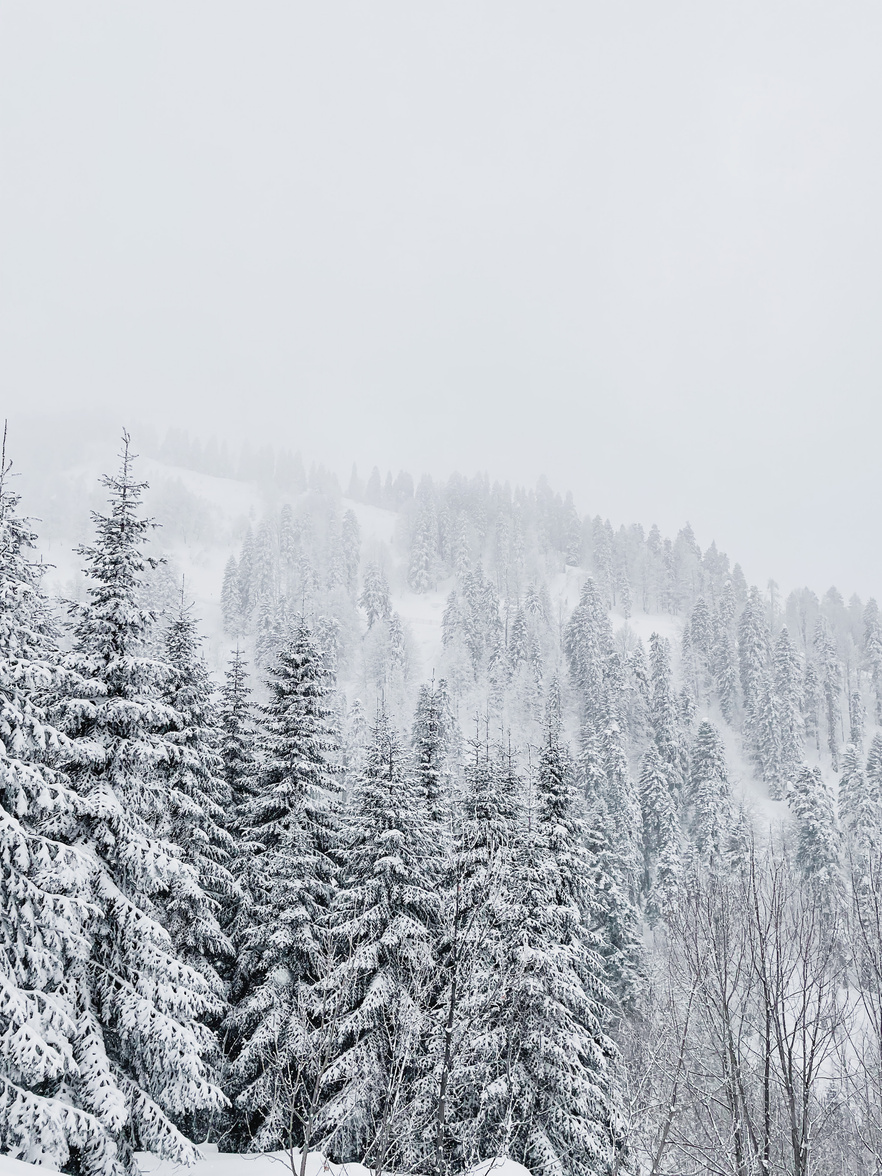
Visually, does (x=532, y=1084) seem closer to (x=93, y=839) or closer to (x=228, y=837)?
(x=228, y=837)

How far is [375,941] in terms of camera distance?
1816 centimetres

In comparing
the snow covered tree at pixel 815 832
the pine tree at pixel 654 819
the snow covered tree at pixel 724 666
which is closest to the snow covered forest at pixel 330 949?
the pine tree at pixel 654 819

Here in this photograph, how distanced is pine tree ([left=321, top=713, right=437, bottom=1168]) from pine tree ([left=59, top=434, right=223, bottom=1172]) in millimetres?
3641

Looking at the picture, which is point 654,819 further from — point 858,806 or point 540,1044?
point 540,1044

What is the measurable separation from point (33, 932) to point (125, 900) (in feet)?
6.40

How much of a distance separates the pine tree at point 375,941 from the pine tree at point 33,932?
221 inches

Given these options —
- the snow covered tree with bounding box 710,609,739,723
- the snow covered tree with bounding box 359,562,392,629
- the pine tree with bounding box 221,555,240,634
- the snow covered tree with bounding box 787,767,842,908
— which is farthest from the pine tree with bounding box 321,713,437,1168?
the pine tree with bounding box 221,555,240,634

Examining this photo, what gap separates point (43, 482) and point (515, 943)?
21618 cm

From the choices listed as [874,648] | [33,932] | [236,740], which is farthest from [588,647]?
[33,932]

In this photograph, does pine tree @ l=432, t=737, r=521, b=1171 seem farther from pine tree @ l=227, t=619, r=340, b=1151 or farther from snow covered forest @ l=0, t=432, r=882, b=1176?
A: pine tree @ l=227, t=619, r=340, b=1151

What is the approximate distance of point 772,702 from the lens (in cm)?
8694

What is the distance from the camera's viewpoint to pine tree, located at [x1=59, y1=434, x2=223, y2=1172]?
12.1 m

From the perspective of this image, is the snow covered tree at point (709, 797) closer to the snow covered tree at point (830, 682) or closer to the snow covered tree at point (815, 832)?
the snow covered tree at point (815, 832)

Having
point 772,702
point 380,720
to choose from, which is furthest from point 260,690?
point 380,720
